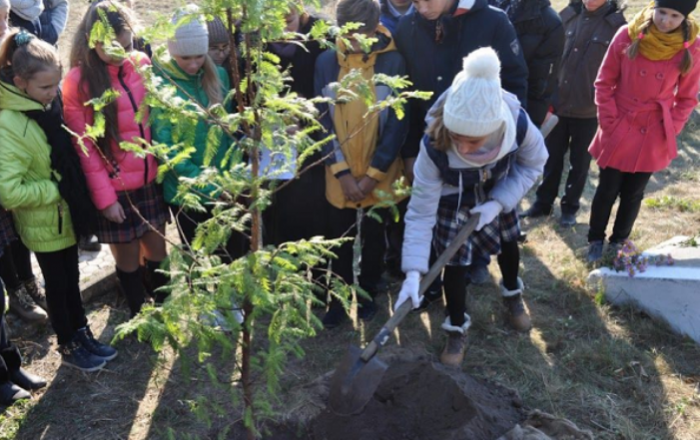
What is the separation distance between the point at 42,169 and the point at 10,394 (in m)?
1.19

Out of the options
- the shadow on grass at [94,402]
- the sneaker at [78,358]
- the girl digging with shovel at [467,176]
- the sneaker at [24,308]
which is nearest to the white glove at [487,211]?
the girl digging with shovel at [467,176]

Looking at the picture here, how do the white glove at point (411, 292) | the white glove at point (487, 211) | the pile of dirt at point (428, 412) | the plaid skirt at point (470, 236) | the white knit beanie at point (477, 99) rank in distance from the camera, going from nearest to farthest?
the white knit beanie at point (477, 99), the white glove at point (411, 292), the pile of dirt at point (428, 412), the white glove at point (487, 211), the plaid skirt at point (470, 236)

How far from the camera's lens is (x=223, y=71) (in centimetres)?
364

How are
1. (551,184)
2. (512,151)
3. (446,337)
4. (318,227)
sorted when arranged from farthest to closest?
1. (551,184)
2. (318,227)
3. (446,337)
4. (512,151)

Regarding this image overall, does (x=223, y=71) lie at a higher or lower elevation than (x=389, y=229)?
higher

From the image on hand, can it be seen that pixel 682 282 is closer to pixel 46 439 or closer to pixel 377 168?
pixel 377 168

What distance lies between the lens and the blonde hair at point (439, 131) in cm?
288

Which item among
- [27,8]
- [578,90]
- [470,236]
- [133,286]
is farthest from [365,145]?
[27,8]

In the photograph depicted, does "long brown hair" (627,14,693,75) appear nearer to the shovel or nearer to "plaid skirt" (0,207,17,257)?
the shovel

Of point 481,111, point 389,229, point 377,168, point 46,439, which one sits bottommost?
point 46,439

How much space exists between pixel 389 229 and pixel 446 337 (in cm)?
98

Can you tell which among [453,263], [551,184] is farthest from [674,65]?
[453,263]

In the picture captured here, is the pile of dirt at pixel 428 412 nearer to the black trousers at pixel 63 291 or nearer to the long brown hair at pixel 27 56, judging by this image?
the black trousers at pixel 63 291

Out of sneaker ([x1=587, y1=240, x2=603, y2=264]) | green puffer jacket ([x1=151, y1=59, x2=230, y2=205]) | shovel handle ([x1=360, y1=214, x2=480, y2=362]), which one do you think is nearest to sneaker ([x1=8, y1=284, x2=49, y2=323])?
green puffer jacket ([x1=151, y1=59, x2=230, y2=205])
